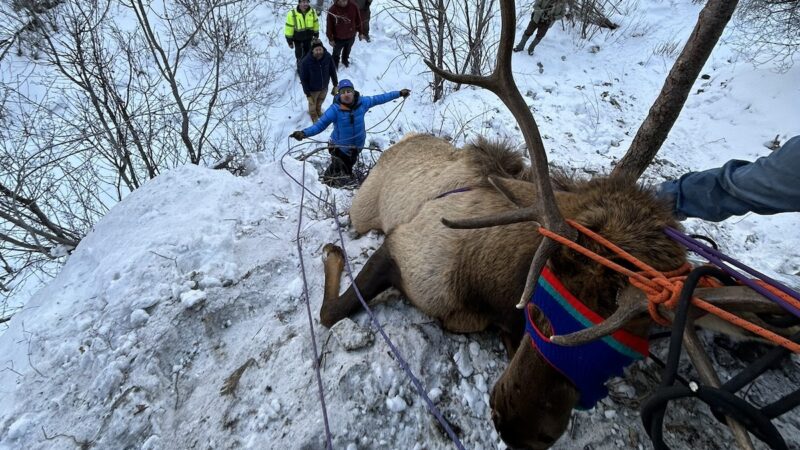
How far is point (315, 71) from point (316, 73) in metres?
0.05

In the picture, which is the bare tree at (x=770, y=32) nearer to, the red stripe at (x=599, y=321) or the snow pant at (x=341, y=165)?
the snow pant at (x=341, y=165)

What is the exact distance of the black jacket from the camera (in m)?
7.85

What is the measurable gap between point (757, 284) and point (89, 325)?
12.0 feet

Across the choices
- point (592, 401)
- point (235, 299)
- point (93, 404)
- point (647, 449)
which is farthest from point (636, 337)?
point (93, 404)

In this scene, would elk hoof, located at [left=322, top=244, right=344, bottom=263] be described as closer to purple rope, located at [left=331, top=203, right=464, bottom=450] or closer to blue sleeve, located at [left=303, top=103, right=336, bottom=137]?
purple rope, located at [left=331, top=203, right=464, bottom=450]

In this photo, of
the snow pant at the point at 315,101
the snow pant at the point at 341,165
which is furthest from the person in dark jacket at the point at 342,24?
the snow pant at the point at 341,165

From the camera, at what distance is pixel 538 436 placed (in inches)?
65.3

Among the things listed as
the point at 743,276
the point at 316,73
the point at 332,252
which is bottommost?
the point at 743,276

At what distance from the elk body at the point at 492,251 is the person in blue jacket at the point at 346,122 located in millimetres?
2147

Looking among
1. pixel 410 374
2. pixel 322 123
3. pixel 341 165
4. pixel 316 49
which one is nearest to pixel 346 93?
pixel 322 123

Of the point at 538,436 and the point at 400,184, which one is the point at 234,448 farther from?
the point at 400,184

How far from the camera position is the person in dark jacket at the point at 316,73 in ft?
25.3

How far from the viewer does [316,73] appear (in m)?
8.04

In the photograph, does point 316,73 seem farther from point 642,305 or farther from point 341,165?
point 642,305
